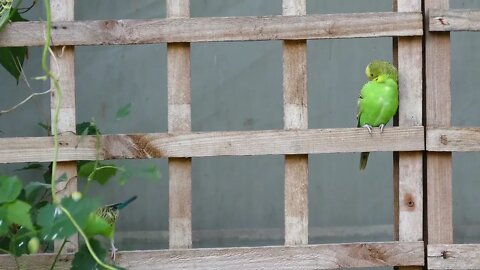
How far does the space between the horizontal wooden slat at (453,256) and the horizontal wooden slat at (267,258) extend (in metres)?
0.04

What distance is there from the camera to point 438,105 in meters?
3.14

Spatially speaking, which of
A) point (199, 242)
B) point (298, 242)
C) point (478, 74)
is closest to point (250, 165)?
point (199, 242)

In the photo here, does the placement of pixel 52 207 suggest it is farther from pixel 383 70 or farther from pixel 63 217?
pixel 383 70

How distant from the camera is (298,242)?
125 inches

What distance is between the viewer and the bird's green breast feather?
316cm

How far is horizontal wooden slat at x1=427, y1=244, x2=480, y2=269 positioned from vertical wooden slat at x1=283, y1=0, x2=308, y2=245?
42 cm

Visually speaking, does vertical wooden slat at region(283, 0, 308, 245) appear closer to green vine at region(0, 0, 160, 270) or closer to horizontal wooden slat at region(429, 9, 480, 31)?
horizontal wooden slat at region(429, 9, 480, 31)

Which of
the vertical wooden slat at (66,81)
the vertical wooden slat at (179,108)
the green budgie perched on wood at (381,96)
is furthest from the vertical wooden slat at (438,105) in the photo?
the vertical wooden slat at (66,81)

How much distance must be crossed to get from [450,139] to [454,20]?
1.16ft

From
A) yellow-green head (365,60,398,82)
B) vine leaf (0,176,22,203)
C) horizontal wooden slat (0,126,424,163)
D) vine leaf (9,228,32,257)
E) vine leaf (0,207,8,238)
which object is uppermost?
yellow-green head (365,60,398,82)

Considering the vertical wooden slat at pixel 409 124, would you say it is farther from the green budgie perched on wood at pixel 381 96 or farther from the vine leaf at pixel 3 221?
the vine leaf at pixel 3 221

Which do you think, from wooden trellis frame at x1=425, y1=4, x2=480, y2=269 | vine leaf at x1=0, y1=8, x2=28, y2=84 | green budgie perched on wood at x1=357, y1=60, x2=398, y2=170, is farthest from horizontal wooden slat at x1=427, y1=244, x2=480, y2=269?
vine leaf at x1=0, y1=8, x2=28, y2=84

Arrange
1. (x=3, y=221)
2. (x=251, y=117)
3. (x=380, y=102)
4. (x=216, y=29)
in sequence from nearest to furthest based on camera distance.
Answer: (x=3, y=221)
(x=216, y=29)
(x=380, y=102)
(x=251, y=117)

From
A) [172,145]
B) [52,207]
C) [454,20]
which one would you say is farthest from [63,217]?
[454,20]
